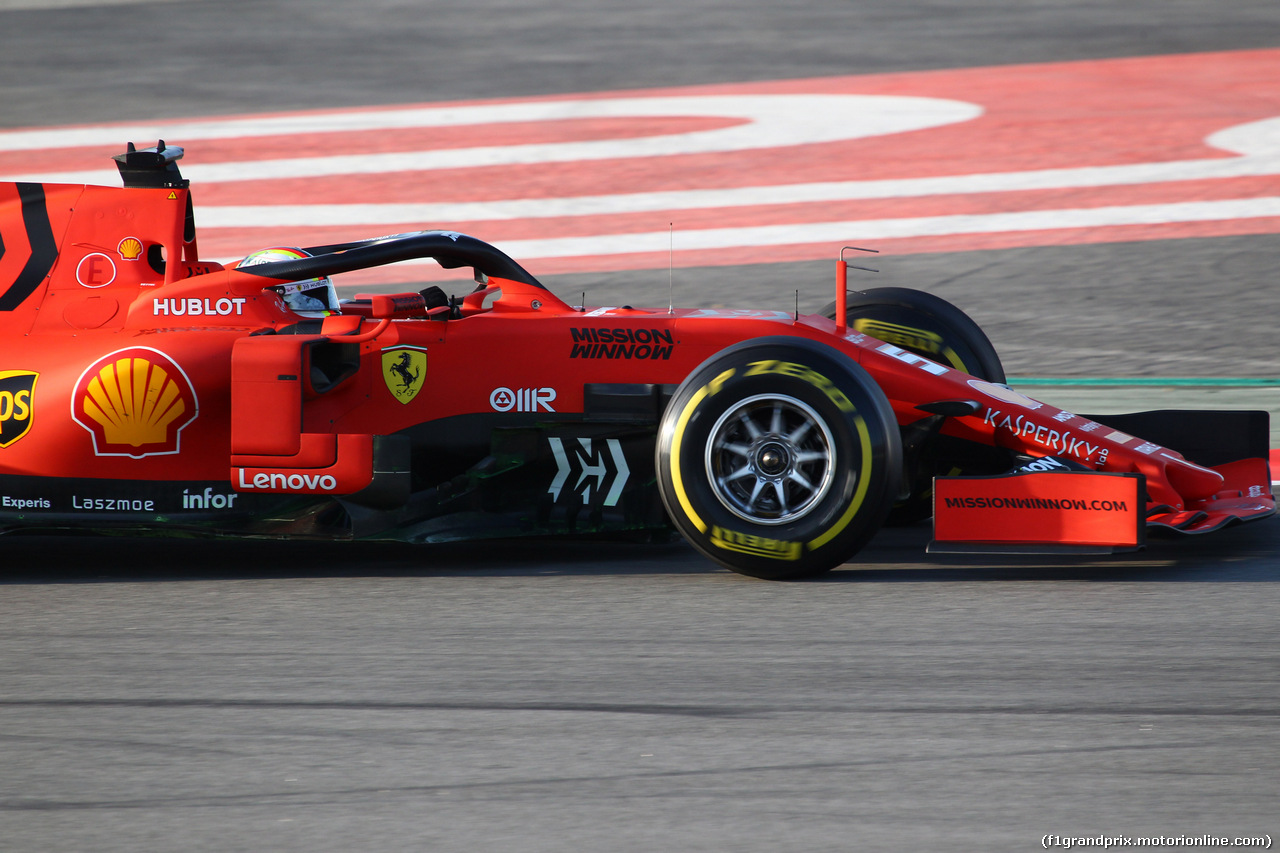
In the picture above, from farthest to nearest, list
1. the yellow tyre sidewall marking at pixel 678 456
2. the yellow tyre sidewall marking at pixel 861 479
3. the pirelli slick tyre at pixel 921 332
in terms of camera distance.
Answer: the pirelli slick tyre at pixel 921 332 → the yellow tyre sidewall marking at pixel 678 456 → the yellow tyre sidewall marking at pixel 861 479

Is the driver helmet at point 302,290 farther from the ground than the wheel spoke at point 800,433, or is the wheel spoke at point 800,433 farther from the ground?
the driver helmet at point 302,290

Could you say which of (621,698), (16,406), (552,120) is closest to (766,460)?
(621,698)

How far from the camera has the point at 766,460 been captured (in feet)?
16.5

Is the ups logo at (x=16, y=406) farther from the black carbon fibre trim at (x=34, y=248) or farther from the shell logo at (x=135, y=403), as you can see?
the black carbon fibre trim at (x=34, y=248)

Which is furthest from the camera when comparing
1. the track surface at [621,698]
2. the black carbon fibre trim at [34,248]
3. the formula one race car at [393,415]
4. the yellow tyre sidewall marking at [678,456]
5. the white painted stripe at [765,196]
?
the white painted stripe at [765,196]

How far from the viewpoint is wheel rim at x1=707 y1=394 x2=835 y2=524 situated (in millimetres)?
4996

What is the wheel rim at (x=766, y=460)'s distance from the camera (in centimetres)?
500

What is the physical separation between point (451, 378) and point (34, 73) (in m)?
16.2

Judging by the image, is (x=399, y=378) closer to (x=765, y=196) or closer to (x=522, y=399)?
(x=522, y=399)

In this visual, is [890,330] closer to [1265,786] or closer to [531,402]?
[531,402]

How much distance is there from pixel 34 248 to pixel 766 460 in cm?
278

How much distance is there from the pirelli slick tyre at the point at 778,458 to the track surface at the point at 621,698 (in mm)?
173

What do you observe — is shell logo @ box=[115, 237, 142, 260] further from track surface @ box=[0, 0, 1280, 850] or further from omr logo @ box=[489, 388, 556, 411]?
omr logo @ box=[489, 388, 556, 411]

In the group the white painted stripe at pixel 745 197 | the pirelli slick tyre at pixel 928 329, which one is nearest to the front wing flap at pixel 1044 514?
the pirelli slick tyre at pixel 928 329
